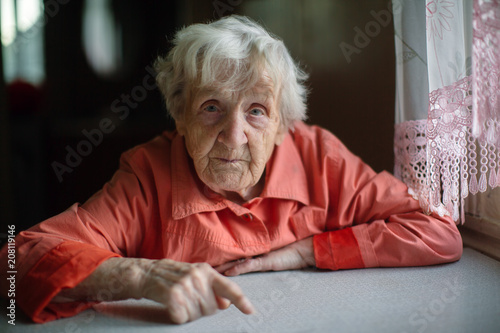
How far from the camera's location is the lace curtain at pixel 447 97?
33.2 inches

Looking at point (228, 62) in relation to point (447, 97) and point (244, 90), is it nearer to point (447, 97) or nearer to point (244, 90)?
point (244, 90)

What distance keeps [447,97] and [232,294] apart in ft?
2.26

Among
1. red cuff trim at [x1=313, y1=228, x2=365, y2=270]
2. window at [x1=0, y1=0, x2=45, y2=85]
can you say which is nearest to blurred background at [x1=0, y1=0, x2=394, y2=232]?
window at [x1=0, y1=0, x2=45, y2=85]

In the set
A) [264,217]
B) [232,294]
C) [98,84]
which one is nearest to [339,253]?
[264,217]

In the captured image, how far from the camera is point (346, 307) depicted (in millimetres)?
979

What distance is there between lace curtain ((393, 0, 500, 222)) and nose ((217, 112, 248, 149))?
0.48 meters

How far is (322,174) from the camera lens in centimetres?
133

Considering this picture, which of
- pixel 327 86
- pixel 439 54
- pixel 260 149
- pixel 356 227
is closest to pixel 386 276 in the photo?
pixel 356 227

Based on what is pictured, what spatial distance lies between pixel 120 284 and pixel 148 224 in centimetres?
30

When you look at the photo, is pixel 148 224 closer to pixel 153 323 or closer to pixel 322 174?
pixel 153 323

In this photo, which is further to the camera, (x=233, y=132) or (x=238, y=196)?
(x=238, y=196)

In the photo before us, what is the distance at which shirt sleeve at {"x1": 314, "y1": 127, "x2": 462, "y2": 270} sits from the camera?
1.20 meters

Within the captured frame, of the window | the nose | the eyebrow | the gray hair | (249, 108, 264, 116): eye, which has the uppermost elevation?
the window

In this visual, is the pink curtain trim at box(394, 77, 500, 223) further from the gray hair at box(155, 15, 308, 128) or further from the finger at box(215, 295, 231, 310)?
the finger at box(215, 295, 231, 310)
